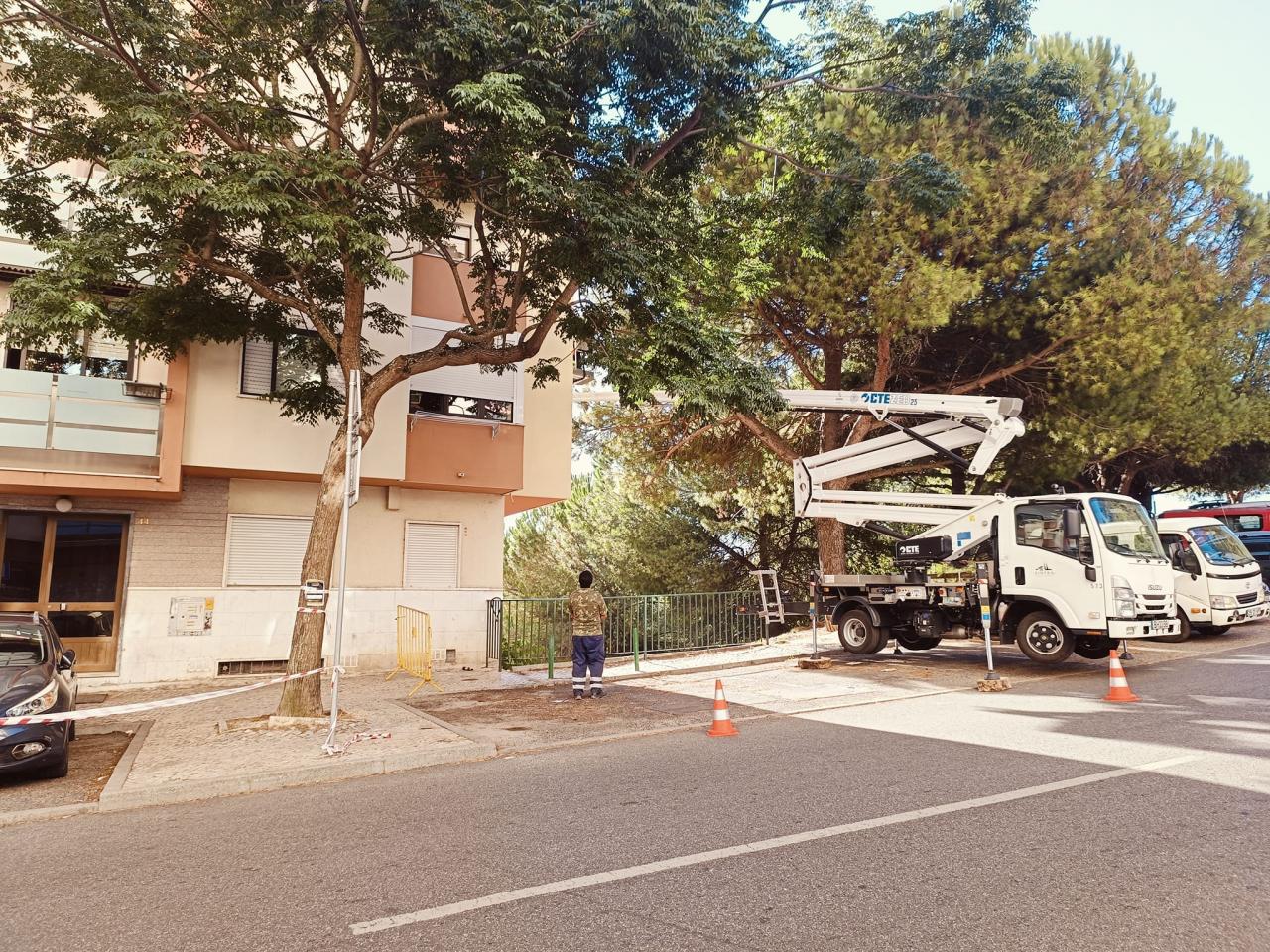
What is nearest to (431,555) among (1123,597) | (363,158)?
(363,158)

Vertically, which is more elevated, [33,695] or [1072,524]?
[1072,524]

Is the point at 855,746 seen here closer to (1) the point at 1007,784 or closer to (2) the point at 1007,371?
(1) the point at 1007,784

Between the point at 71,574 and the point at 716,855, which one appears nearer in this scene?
the point at 716,855

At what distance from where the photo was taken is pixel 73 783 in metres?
7.18

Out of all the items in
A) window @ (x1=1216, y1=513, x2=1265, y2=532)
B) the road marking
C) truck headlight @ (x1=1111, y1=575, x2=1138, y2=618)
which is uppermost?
window @ (x1=1216, y1=513, x2=1265, y2=532)

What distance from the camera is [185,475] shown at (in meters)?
13.9

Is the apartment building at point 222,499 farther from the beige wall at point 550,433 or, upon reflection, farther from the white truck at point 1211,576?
the white truck at point 1211,576

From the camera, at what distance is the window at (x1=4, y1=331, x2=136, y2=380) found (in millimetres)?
12977

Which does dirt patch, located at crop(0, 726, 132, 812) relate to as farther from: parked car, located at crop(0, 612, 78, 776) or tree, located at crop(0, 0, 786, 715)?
tree, located at crop(0, 0, 786, 715)

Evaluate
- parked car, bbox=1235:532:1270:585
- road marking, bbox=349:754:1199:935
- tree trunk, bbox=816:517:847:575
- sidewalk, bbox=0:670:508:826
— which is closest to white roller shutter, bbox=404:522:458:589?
sidewalk, bbox=0:670:508:826

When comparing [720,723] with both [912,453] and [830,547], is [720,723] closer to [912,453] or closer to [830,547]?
[912,453]

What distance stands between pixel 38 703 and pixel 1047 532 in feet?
42.1

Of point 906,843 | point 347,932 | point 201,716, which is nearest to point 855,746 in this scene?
point 906,843

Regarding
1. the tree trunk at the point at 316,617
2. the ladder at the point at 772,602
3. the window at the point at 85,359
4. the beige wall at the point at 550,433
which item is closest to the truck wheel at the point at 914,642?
the ladder at the point at 772,602
